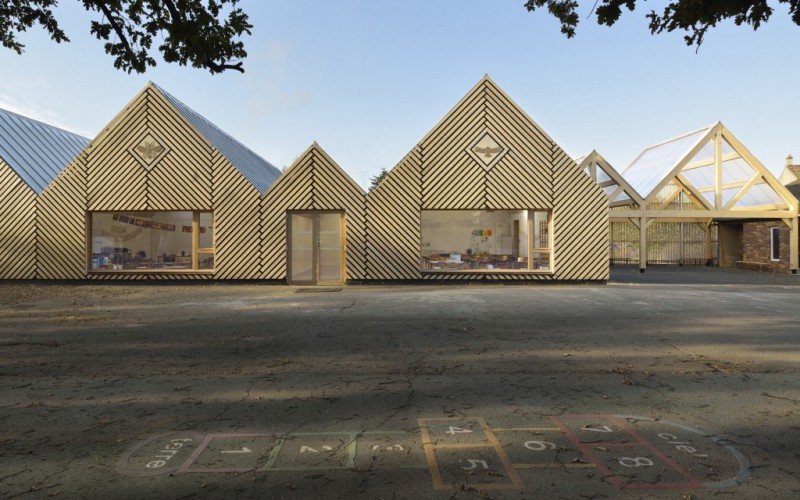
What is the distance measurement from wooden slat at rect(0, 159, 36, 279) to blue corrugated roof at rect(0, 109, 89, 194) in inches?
23.0

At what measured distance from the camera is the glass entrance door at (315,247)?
1598cm

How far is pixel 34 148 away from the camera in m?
18.9

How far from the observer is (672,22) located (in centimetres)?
539

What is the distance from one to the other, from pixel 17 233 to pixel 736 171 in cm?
3041

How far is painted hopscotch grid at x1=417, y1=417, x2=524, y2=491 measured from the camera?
9.00 ft

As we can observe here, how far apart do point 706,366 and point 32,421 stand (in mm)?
6869

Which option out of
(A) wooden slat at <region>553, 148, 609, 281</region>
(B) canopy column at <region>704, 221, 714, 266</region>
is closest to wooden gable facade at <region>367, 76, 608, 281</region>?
(A) wooden slat at <region>553, 148, 609, 281</region>

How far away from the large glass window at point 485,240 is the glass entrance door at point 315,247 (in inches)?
116

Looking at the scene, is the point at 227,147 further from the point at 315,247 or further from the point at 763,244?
the point at 763,244

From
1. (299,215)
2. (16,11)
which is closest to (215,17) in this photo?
(16,11)

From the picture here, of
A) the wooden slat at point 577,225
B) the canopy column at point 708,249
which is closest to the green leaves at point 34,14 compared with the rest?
the wooden slat at point 577,225

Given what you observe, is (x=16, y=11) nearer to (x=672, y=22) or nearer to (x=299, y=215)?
(x=299, y=215)

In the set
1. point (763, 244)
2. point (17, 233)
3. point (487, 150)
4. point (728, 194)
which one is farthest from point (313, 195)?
point (763, 244)

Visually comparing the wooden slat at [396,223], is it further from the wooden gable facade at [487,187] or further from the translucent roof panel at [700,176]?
the translucent roof panel at [700,176]
